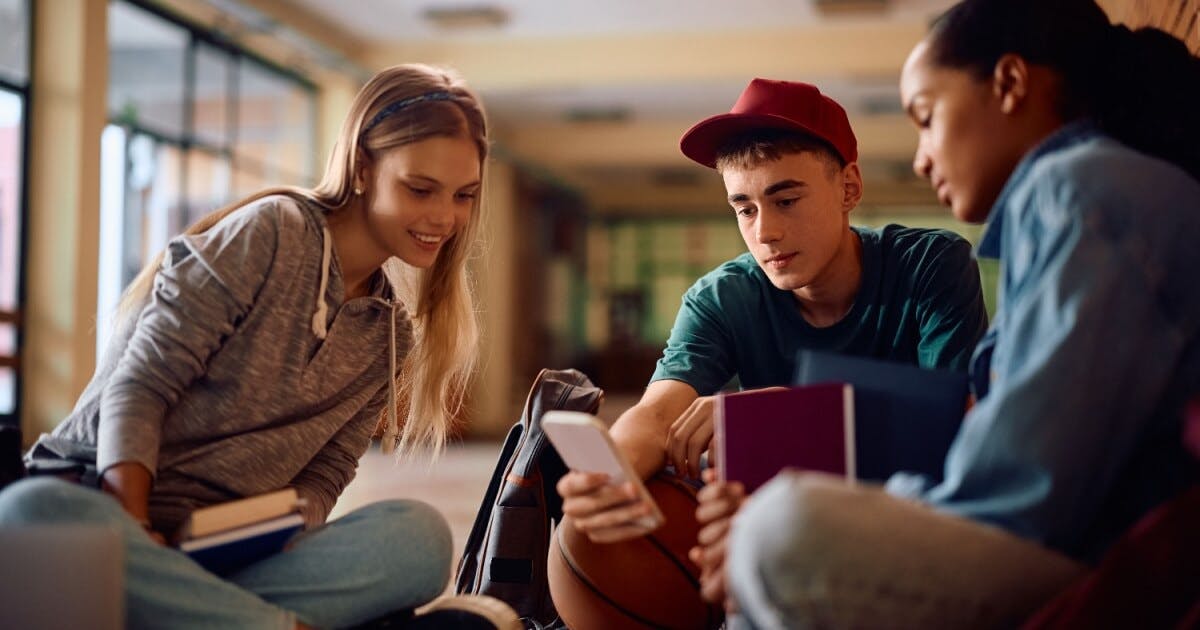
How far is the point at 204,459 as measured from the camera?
6.89ft

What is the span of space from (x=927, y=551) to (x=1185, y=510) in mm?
281

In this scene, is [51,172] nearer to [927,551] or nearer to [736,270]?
[736,270]

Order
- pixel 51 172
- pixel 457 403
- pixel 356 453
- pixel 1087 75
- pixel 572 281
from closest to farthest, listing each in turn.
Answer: pixel 1087 75 → pixel 356 453 → pixel 457 403 → pixel 51 172 → pixel 572 281

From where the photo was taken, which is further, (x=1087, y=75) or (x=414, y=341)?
(x=414, y=341)

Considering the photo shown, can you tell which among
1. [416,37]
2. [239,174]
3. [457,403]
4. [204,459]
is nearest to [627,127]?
[416,37]

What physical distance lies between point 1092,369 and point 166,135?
7339 millimetres

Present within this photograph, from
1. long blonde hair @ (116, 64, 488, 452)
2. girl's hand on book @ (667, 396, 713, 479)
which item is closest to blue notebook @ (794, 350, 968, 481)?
girl's hand on book @ (667, 396, 713, 479)

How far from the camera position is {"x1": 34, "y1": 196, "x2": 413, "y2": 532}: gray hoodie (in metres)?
2.04

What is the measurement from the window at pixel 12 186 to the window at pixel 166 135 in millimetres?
507

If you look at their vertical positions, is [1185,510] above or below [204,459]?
above

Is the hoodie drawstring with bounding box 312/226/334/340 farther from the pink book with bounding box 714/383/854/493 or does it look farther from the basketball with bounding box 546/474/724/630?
the pink book with bounding box 714/383/854/493

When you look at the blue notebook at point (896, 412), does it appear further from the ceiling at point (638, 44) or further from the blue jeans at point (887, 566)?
the ceiling at point (638, 44)

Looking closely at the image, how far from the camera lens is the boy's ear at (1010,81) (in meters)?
1.55

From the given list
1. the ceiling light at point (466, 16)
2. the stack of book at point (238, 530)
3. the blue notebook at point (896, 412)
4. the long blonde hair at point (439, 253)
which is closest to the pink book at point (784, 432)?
the blue notebook at point (896, 412)
